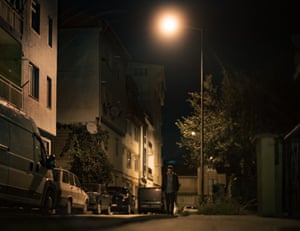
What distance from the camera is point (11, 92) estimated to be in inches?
936

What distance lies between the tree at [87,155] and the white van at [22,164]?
16638 millimetres

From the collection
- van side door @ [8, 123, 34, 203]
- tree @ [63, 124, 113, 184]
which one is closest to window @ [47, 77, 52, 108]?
tree @ [63, 124, 113, 184]

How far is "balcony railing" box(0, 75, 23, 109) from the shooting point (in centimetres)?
2289

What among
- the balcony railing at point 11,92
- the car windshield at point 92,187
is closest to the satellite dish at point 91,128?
the car windshield at point 92,187

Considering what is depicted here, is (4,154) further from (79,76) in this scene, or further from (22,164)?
(79,76)

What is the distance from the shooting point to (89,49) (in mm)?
38062

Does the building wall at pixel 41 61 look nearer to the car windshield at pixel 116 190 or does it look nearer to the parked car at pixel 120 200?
the car windshield at pixel 116 190

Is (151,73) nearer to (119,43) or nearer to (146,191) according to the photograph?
(119,43)

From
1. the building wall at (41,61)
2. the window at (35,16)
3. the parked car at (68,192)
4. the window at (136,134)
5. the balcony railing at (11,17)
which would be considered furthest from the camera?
the window at (136,134)

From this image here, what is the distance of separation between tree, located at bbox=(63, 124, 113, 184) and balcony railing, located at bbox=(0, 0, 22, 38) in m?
11.1

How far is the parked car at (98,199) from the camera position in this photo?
27.4 metres

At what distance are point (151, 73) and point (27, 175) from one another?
55988 mm

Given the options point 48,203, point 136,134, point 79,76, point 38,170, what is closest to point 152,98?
point 136,134

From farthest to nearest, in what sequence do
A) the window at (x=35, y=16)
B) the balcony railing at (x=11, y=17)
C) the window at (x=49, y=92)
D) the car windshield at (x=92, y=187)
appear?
the window at (x=49, y=92) → the car windshield at (x=92, y=187) → the window at (x=35, y=16) → the balcony railing at (x=11, y=17)
